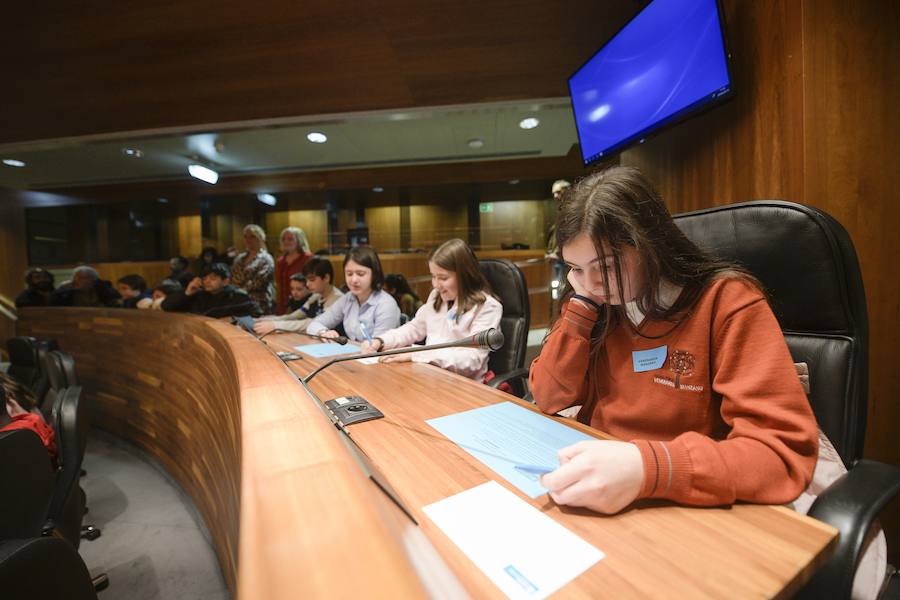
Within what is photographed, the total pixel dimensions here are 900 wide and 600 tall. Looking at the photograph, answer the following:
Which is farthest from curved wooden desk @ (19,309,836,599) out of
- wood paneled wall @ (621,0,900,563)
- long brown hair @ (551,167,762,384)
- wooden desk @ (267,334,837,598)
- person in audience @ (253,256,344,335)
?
person in audience @ (253,256,344,335)

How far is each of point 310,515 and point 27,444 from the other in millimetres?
1086

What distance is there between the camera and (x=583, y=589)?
0.38 m

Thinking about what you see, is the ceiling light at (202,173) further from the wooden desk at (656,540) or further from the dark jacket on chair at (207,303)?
the wooden desk at (656,540)

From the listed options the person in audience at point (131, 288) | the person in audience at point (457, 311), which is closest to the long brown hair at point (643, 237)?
the person in audience at point (457, 311)

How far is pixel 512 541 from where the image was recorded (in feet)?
1.48

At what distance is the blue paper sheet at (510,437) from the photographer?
0.62 meters

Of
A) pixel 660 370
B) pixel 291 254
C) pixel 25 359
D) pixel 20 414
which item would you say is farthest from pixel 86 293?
pixel 660 370

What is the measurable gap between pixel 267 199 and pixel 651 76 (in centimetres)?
657

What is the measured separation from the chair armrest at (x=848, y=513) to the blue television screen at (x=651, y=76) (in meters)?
1.39

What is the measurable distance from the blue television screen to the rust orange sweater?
48.3 inches

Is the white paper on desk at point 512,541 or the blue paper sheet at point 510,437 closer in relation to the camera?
the white paper on desk at point 512,541

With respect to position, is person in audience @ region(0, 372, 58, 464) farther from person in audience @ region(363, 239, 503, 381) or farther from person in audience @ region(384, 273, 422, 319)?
person in audience @ region(384, 273, 422, 319)

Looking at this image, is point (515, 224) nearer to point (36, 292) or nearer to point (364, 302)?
point (364, 302)

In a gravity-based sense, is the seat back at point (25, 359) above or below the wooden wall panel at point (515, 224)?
below
